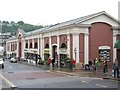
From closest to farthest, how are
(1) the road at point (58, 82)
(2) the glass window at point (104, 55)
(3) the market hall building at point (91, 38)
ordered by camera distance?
1. (1) the road at point (58, 82)
2. (3) the market hall building at point (91, 38)
3. (2) the glass window at point (104, 55)

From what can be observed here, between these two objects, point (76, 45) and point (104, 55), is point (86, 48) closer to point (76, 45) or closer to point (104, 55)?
point (76, 45)

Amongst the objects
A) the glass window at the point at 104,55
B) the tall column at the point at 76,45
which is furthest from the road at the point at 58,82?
the glass window at the point at 104,55

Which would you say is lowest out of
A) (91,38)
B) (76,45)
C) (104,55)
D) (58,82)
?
(58,82)

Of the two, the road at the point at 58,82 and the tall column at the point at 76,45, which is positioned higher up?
the tall column at the point at 76,45

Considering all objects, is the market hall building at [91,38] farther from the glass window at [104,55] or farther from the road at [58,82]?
the road at [58,82]

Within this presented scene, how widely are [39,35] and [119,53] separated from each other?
79.0 feet

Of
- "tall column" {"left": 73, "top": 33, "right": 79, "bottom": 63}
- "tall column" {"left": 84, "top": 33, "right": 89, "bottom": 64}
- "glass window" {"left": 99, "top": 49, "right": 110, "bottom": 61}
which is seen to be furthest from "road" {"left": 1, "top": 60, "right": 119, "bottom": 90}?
"glass window" {"left": 99, "top": 49, "right": 110, "bottom": 61}

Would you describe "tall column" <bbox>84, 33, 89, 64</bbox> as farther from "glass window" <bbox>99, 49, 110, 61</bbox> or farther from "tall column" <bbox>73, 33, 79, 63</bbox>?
"glass window" <bbox>99, 49, 110, 61</bbox>

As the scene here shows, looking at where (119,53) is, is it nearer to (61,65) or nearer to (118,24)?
(118,24)

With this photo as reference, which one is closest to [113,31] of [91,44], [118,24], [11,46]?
[118,24]

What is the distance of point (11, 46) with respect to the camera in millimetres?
111312

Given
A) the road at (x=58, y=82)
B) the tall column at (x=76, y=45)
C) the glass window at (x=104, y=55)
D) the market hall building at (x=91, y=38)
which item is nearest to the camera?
the road at (x=58, y=82)

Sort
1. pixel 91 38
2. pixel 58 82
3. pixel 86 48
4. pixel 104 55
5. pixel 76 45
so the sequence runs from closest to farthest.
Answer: pixel 58 82 → pixel 76 45 → pixel 86 48 → pixel 91 38 → pixel 104 55

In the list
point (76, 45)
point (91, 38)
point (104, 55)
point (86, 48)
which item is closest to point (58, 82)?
point (76, 45)
